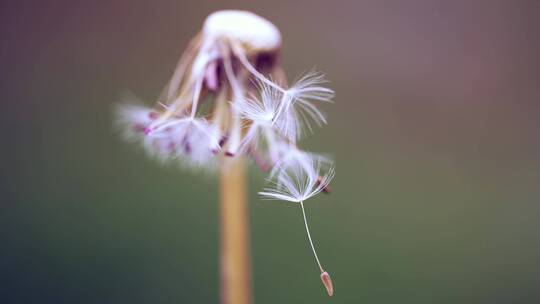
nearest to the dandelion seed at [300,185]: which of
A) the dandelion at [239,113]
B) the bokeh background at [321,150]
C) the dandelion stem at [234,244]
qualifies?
the dandelion at [239,113]

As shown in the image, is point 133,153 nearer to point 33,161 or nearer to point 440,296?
point 33,161

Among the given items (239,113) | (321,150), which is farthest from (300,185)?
(321,150)

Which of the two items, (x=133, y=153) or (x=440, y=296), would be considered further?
(x=133, y=153)

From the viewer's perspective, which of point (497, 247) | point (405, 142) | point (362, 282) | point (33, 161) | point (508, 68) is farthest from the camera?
point (508, 68)

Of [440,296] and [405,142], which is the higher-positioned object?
[405,142]

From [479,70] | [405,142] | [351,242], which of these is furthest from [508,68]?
[351,242]

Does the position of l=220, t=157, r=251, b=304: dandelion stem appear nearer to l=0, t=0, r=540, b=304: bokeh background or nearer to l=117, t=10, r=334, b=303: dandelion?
l=117, t=10, r=334, b=303: dandelion

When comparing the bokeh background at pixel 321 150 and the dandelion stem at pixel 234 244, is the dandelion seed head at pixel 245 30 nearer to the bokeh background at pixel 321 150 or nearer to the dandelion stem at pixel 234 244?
the dandelion stem at pixel 234 244

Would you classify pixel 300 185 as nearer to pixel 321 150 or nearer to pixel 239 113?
pixel 239 113
